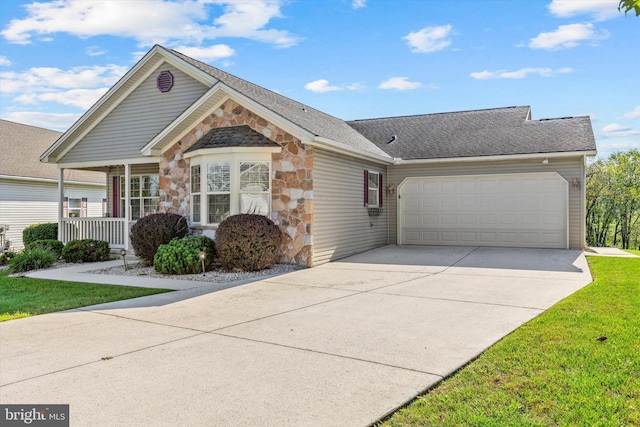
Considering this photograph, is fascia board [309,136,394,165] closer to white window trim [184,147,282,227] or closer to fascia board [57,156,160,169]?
white window trim [184,147,282,227]

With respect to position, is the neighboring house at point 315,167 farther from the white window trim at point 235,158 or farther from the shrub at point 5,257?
the shrub at point 5,257

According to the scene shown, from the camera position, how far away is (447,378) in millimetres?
3887

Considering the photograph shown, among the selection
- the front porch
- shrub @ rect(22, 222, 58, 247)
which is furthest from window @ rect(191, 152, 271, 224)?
shrub @ rect(22, 222, 58, 247)

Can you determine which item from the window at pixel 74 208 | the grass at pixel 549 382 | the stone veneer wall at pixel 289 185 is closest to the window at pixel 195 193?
the stone veneer wall at pixel 289 185

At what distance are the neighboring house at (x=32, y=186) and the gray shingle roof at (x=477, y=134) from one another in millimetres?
12396

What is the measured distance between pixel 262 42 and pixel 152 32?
3537 millimetres

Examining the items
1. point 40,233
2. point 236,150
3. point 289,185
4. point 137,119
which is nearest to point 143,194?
point 137,119

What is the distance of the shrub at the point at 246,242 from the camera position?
10125 millimetres

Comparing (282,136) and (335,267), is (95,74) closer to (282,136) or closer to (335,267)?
(282,136)

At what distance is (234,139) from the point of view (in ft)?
36.6

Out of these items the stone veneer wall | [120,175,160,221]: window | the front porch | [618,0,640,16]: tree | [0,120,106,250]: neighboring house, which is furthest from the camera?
[0,120,106,250]: neighboring house

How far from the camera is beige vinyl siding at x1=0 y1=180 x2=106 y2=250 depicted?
17953 mm

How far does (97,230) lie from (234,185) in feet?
21.5

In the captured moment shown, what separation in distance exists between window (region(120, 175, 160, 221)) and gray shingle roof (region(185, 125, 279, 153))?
4.96m
